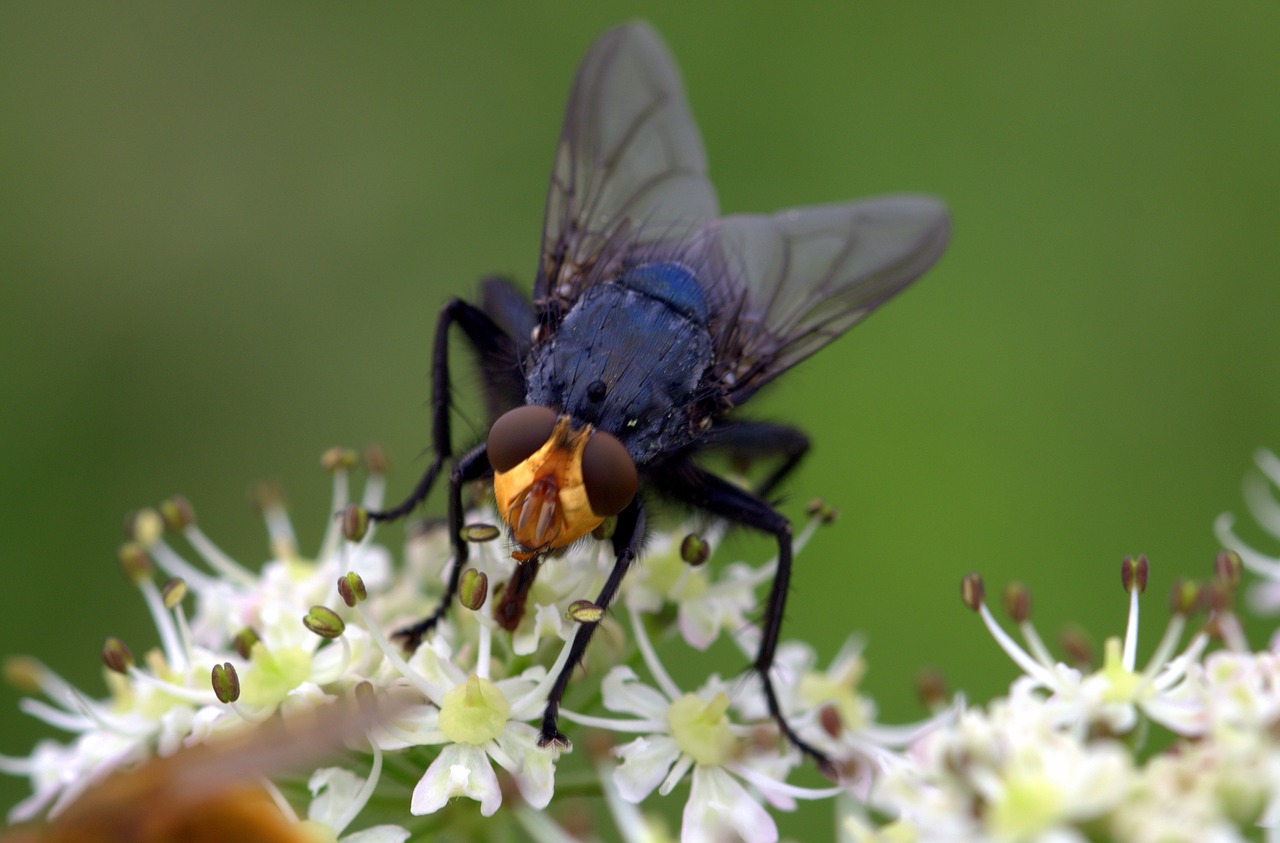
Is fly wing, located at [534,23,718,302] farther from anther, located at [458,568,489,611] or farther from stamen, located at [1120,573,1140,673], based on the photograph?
stamen, located at [1120,573,1140,673]

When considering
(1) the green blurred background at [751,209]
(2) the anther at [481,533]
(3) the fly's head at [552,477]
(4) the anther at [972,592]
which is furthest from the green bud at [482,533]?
(1) the green blurred background at [751,209]

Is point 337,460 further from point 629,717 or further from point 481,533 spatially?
point 629,717

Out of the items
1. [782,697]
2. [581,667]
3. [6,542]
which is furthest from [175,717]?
[6,542]

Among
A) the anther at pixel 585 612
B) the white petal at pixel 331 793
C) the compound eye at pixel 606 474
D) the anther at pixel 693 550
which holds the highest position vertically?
the compound eye at pixel 606 474

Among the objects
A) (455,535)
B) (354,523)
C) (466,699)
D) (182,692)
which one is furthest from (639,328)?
(182,692)

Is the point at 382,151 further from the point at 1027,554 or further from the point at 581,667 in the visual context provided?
the point at 581,667

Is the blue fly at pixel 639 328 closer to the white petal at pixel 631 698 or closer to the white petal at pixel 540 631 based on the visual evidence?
the white petal at pixel 540 631

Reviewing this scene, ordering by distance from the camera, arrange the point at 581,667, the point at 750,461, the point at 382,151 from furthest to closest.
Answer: the point at 382,151 < the point at 750,461 < the point at 581,667
